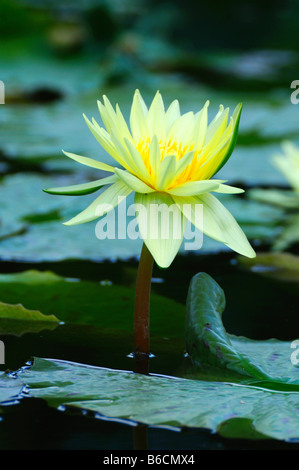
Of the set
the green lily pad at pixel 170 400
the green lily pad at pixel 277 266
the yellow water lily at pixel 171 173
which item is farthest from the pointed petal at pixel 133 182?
the green lily pad at pixel 277 266

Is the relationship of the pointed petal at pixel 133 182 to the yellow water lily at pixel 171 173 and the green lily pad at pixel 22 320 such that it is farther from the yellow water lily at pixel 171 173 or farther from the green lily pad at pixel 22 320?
the green lily pad at pixel 22 320

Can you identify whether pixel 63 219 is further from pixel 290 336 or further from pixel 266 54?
pixel 266 54

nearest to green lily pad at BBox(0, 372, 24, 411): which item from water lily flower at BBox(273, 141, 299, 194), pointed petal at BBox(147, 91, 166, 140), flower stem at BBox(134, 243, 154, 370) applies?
flower stem at BBox(134, 243, 154, 370)

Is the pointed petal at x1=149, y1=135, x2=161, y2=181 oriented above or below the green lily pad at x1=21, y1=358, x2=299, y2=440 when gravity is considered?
above

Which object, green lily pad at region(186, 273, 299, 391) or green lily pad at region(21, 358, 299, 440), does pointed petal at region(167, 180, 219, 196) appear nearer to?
green lily pad at region(186, 273, 299, 391)
